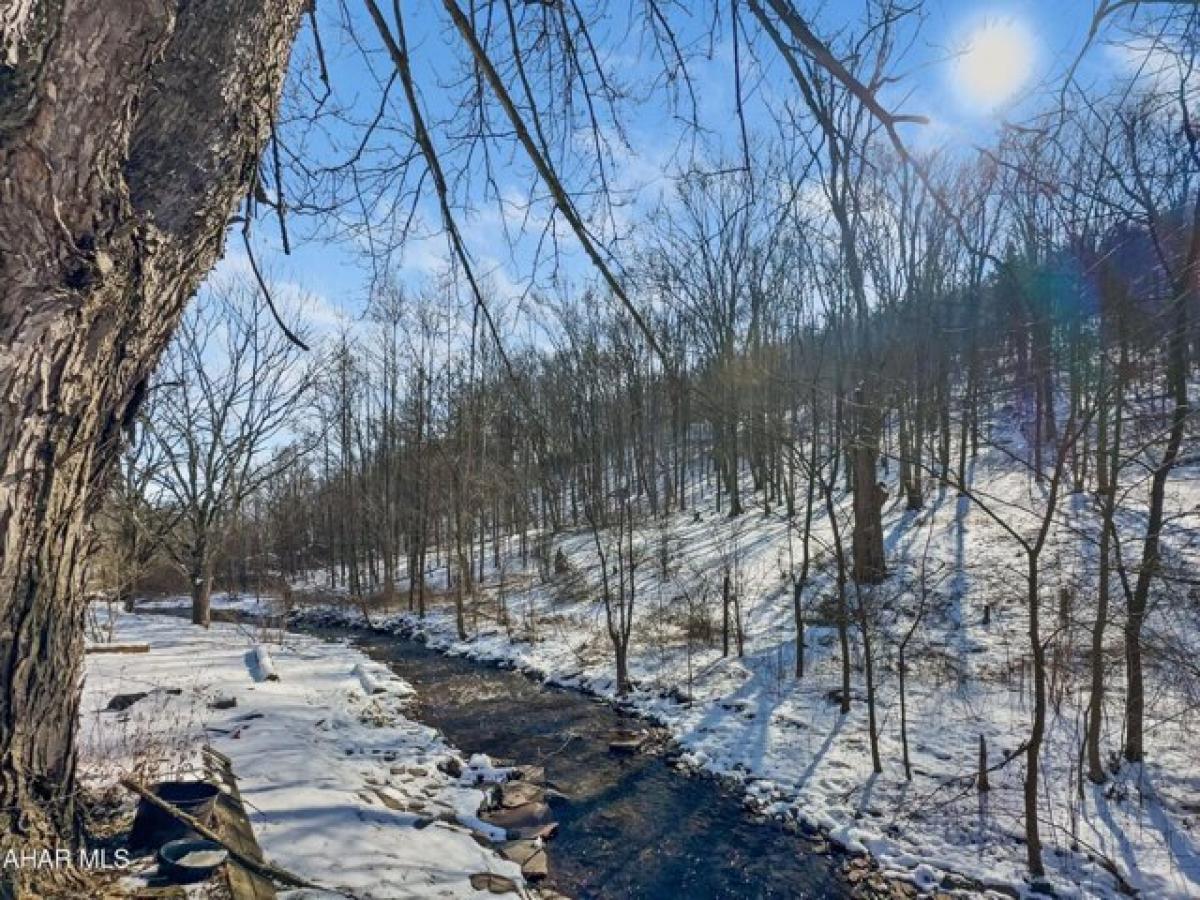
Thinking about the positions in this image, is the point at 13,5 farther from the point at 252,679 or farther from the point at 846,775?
the point at 252,679

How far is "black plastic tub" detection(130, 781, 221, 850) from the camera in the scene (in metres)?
2.75

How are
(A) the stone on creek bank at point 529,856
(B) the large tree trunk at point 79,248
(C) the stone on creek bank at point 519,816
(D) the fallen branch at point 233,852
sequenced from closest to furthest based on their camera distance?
(B) the large tree trunk at point 79,248
(D) the fallen branch at point 233,852
(A) the stone on creek bank at point 529,856
(C) the stone on creek bank at point 519,816

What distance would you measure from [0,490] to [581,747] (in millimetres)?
7536

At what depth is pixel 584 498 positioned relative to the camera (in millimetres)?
10320

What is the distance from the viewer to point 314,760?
5.94m

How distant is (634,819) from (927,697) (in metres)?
4.44

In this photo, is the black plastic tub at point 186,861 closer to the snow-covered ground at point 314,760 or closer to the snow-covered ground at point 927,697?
the snow-covered ground at point 314,760

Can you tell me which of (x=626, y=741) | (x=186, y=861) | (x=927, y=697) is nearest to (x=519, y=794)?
(x=626, y=741)

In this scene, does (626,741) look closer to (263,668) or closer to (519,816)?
(519,816)

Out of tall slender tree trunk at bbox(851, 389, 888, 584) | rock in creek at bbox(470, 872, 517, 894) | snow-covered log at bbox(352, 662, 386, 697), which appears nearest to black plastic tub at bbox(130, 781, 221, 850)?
rock in creek at bbox(470, 872, 517, 894)

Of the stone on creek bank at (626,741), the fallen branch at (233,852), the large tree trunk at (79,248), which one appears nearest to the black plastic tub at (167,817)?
the fallen branch at (233,852)

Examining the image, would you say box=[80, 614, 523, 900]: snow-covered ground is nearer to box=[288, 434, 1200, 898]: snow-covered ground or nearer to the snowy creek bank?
the snowy creek bank

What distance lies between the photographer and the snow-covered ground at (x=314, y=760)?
410cm

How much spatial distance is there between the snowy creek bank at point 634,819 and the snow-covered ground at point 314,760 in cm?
71
